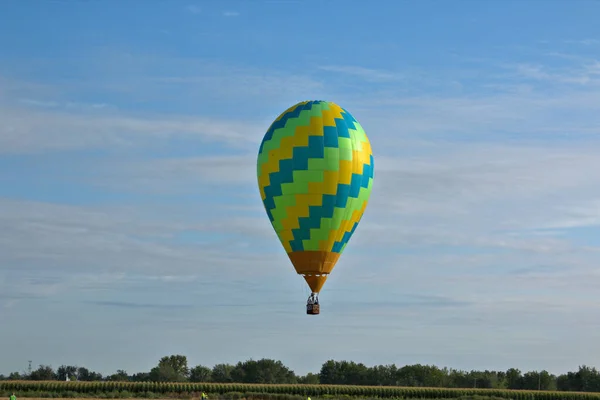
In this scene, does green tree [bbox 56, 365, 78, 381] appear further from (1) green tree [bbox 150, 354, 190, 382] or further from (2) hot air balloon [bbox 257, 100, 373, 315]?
(2) hot air balloon [bbox 257, 100, 373, 315]

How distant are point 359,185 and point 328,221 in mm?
2835

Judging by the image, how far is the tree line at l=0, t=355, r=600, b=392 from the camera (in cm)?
12450

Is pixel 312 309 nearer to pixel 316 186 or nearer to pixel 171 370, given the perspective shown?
pixel 316 186

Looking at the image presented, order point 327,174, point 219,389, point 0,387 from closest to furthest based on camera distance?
1. point 327,174
2. point 0,387
3. point 219,389

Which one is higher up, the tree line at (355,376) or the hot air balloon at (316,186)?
the hot air balloon at (316,186)

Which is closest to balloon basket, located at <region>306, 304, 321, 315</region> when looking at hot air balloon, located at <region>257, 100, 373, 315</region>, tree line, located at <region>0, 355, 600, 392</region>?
hot air balloon, located at <region>257, 100, 373, 315</region>

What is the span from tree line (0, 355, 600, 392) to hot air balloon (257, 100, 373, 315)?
253 ft

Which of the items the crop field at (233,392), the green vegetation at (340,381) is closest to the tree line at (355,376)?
the green vegetation at (340,381)

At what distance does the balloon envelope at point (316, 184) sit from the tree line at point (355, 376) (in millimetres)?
77048

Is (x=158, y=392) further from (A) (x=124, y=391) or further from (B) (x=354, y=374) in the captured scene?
(B) (x=354, y=374)

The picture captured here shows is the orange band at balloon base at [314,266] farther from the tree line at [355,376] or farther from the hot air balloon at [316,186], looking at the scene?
the tree line at [355,376]

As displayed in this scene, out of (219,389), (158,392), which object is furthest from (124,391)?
(219,389)

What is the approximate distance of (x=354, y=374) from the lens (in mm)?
134250

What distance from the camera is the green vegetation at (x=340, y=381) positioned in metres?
93.4
